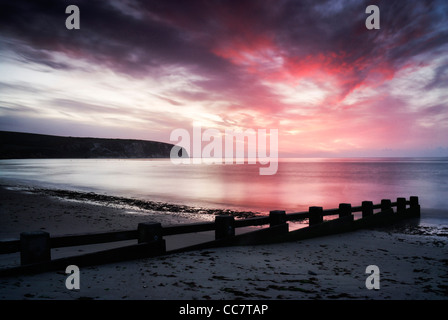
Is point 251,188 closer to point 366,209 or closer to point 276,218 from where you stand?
point 366,209

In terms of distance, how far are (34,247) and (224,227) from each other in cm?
370

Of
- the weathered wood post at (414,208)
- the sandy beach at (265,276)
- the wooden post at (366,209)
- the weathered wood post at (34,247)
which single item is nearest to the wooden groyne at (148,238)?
the weathered wood post at (34,247)

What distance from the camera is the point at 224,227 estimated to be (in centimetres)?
666

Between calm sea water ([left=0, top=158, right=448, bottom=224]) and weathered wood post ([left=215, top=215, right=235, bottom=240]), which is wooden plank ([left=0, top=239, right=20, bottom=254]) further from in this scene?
calm sea water ([left=0, top=158, right=448, bottom=224])

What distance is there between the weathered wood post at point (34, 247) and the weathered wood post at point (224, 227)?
133 inches

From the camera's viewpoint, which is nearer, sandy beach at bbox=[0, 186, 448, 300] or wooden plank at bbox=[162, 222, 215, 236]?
sandy beach at bbox=[0, 186, 448, 300]

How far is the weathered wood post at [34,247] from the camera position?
430cm

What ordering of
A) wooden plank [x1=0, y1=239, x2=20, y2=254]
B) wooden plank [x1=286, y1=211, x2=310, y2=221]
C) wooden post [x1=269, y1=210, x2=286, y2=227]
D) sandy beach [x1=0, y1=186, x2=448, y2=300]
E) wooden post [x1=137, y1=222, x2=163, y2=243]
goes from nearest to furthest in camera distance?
sandy beach [x1=0, y1=186, x2=448, y2=300] → wooden plank [x1=0, y1=239, x2=20, y2=254] → wooden post [x1=137, y1=222, x2=163, y2=243] → wooden post [x1=269, y1=210, x2=286, y2=227] → wooden plank [x1=286, y1=211, x2=310, y2=221]

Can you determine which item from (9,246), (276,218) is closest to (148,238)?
(9,246)

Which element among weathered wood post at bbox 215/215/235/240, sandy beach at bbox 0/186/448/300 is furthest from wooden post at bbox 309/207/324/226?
weathered wood post at bbox 215/215/235/240

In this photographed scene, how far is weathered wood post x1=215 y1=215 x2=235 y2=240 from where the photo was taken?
6.60m

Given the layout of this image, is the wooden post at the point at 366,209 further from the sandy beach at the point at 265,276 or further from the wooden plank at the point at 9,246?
the wooden plank at the point at 9,246

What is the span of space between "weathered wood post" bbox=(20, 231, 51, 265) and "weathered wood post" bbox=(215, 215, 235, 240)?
11.1ft
